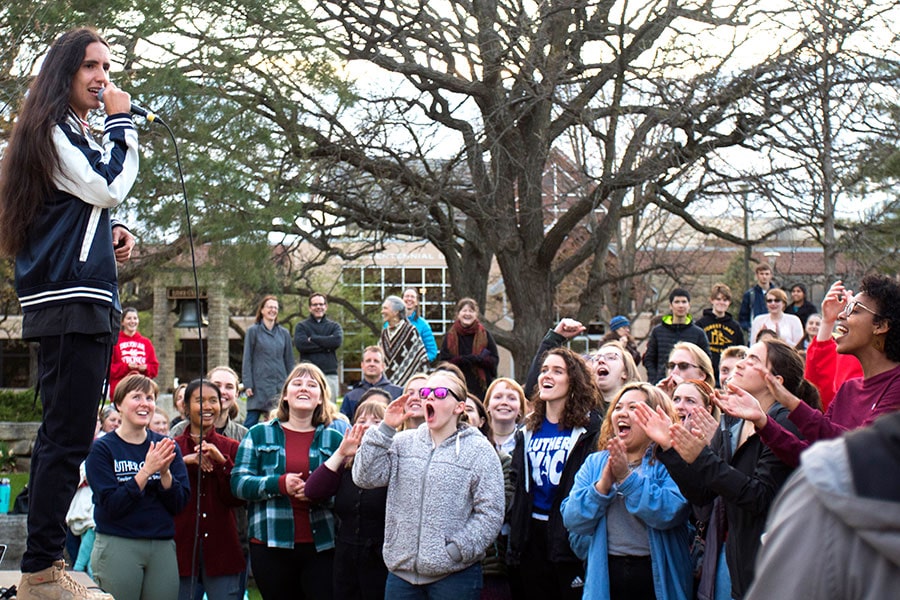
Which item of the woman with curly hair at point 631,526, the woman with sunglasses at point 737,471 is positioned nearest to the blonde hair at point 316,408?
the woman with curly hair at point 631,526

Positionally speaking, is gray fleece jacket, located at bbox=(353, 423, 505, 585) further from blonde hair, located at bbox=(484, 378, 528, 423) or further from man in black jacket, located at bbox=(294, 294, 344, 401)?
man in black jacket, located at bbox=(294, 294, 344, 401)

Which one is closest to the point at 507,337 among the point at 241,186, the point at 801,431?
the point at 241,186

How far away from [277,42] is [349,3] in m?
1.89

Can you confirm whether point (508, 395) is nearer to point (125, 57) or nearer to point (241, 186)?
point (241, 186)

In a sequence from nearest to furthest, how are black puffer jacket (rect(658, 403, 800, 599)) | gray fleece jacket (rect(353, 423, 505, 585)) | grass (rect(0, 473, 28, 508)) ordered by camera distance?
black puffer jacket (rect(658, 403, 800, 599)), gray fleece jacket (rect(353, 423, 505, 585)), grass (rect(0, 473, 28, 508))

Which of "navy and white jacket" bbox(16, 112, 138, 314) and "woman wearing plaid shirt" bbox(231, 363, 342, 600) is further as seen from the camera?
"woman wearing plaid shirt" bbox(231, 363, 342, 600)

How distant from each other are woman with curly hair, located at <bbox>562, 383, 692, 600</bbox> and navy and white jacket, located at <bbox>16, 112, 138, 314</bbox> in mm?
2603

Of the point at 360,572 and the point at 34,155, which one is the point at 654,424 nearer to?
the point at 360,572

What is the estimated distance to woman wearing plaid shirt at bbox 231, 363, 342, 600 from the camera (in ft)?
20.1

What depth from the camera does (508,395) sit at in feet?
22.4

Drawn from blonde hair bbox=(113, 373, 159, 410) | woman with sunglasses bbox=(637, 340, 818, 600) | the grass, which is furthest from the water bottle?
woman with sunglasses bbox=(637, 340, 818, 600)

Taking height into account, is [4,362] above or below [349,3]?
below

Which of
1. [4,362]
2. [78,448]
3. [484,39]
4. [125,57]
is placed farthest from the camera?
[4,362]

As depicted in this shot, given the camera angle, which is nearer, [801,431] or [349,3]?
[801,431]
